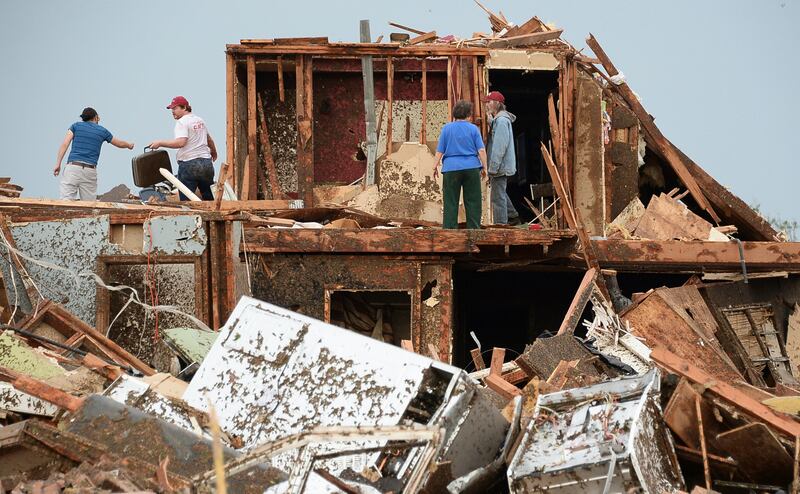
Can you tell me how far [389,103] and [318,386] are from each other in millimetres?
9322

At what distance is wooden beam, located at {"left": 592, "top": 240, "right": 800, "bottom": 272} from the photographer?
12.4 metres

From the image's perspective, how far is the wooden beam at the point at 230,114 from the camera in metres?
15.2

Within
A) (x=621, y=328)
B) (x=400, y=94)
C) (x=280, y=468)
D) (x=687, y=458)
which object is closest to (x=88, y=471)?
(x=280, y=468)

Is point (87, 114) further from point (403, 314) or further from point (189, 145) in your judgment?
point (403, 314)

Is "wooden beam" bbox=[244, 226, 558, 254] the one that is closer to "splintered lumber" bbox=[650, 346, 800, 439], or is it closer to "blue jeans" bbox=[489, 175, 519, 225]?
"blue jeans" bbox=[489, 175, 519, 225]

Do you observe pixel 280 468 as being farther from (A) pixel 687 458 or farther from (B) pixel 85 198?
(B) pixel 85 198

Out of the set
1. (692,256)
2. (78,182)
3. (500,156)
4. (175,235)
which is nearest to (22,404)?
(175,235)

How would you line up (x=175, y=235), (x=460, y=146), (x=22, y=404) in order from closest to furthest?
(x=22, y=404) < (x=175, y=235) < (x=460, y=146)

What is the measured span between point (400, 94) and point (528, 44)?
6.74ft

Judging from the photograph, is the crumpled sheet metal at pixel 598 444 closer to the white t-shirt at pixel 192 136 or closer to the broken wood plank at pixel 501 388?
the broken wood plank at pixel 501 388

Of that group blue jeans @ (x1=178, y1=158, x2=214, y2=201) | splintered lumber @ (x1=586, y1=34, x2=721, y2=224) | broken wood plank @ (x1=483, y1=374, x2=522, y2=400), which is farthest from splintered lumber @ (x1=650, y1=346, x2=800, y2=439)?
splintered lumber @ (x1=586, y1=34, x2=721, y2=224)

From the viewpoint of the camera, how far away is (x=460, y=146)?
1206 centimetres

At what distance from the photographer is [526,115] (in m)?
19.0

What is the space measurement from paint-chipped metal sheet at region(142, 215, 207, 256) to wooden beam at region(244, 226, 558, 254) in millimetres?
579
